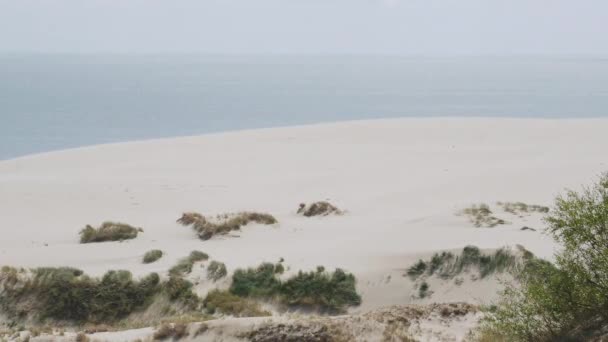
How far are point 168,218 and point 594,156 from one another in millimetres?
16942

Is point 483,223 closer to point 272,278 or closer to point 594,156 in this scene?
point 272,278

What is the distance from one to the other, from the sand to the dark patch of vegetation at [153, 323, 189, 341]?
405 centimetres

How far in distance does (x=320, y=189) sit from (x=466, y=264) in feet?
37.3

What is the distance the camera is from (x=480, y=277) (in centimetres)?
1415

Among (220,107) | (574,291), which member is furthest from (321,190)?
(220,107)

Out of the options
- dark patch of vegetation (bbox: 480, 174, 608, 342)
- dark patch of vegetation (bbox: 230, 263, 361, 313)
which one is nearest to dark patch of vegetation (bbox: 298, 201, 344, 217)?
dark patch of vegetation (bbox: 230, 263, 361, 313)

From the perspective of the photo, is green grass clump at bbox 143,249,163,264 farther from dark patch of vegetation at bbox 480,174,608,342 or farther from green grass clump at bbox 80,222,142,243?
dark patch of vegetation at bbox 480,174,608,342

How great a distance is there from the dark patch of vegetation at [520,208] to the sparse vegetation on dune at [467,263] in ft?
14.5

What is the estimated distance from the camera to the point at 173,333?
10.8m

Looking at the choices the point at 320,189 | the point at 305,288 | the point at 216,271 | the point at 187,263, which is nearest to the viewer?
the point at 305,288

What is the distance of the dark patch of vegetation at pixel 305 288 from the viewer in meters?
13.9

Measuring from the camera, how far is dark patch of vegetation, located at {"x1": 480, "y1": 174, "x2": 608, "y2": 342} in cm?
855

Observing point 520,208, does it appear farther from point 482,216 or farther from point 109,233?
point 109,233

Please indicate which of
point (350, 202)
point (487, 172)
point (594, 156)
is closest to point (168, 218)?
point (350, 202)
